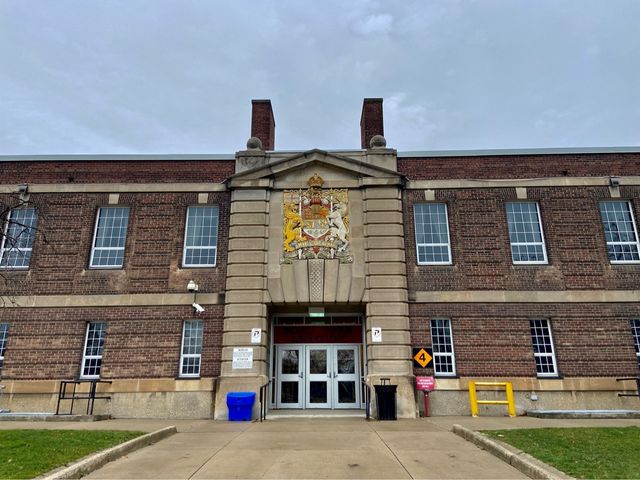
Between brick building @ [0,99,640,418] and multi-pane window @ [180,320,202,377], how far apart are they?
1.7 inches

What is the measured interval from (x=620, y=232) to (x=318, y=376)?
1178 cm

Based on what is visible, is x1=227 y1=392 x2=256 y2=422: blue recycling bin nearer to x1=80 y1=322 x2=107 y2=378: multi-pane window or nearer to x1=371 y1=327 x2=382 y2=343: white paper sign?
x1=371 y1=327 x2=382 y2=343: white paper sign

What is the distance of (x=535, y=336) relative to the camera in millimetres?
14828

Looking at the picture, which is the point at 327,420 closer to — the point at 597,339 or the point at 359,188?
the point at 359,188

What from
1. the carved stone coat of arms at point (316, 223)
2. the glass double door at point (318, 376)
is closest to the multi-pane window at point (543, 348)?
the glass double door at point (318, 376)

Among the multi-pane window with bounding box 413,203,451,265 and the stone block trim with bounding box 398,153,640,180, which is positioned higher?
the stone block trim with bounding box 398,153,640,180

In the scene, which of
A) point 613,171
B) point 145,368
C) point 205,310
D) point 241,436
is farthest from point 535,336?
point 145,368

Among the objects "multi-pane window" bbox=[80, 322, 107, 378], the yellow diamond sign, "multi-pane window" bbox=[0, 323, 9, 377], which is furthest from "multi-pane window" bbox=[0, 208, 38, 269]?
the yellow diamond sign

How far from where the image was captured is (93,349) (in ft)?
49.4

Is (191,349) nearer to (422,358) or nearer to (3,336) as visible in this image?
(3,336)

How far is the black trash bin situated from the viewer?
13.3 m

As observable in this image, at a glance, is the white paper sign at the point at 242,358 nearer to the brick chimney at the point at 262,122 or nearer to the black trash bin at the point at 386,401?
the black trash bin at the point at 386,401

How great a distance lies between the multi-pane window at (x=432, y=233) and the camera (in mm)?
15672

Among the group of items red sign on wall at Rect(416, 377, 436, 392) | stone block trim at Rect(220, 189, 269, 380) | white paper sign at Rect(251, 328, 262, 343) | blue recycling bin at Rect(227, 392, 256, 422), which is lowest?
blue recycling bin at Rect(227, 392, 256, 422)
